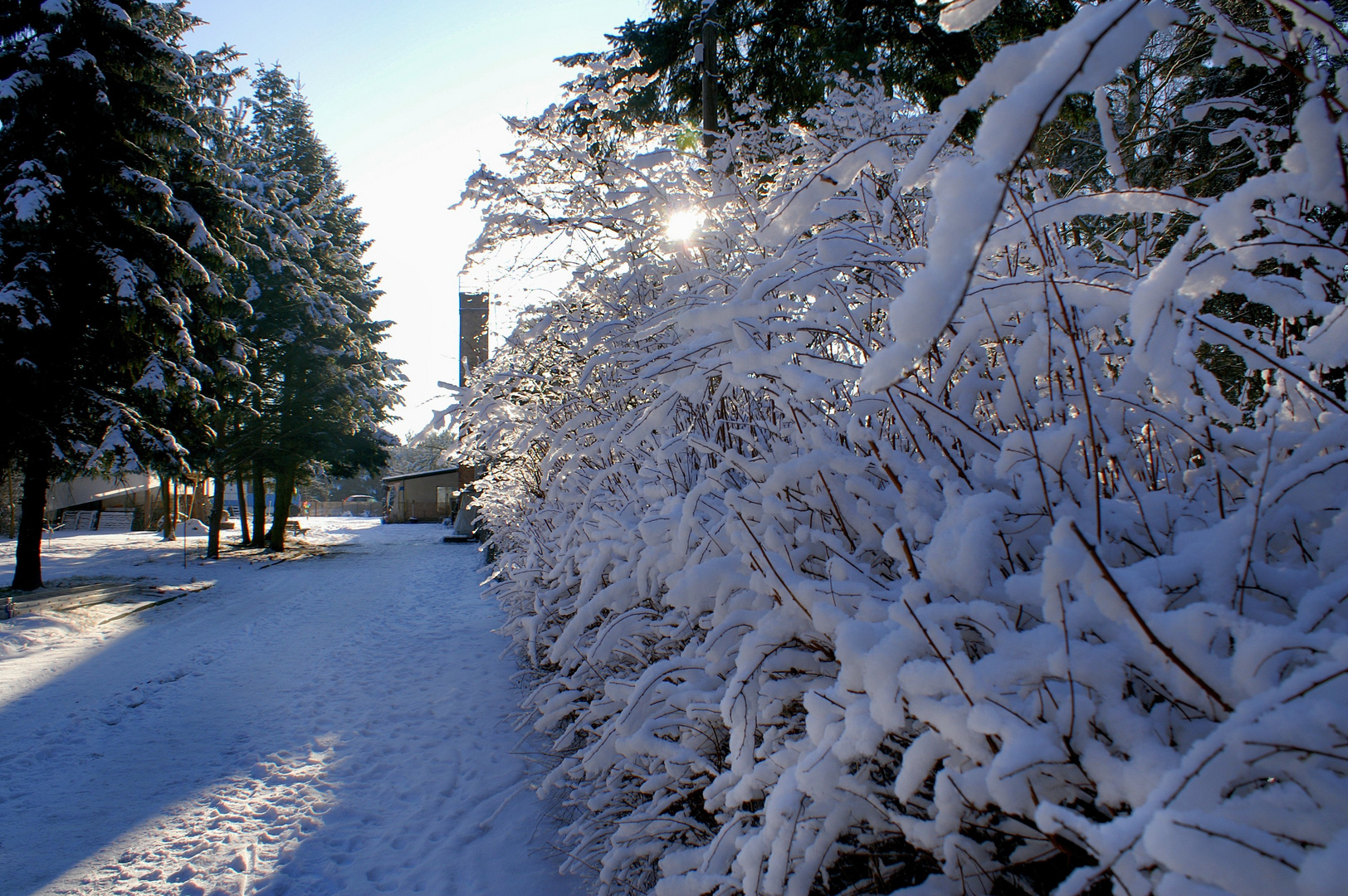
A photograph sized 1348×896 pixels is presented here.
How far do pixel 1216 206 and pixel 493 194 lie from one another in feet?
21.6

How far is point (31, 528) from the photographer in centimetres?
950

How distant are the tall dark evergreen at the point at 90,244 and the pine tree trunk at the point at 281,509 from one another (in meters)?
7.05

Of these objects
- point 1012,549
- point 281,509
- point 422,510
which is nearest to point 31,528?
point 281,509

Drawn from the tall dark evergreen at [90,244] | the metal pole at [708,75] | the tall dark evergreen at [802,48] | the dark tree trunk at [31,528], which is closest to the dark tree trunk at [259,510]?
the tall dark evergreen at [90,244]

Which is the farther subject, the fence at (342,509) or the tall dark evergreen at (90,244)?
the fence at (342,509)

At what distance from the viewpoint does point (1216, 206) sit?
3.45 feet

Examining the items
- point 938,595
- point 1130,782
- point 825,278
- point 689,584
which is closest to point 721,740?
point 689,584

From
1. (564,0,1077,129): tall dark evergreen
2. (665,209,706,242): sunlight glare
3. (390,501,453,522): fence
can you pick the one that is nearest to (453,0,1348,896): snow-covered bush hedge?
(665,209,706,242): sunlight glare

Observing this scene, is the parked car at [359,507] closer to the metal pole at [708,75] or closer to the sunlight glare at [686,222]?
the metal pole at [708,75]

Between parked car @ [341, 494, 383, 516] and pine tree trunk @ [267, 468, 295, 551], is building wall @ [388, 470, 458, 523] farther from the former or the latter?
pine tree trunk @ [267, 468, 295, 551]

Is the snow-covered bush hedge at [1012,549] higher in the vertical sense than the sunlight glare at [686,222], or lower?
lower

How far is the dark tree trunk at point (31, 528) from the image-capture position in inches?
368

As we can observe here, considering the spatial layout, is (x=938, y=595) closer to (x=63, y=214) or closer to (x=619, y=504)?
(x=619, y=504)

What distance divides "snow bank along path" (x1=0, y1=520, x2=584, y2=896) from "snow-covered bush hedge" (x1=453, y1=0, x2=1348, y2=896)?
3.87 feet
